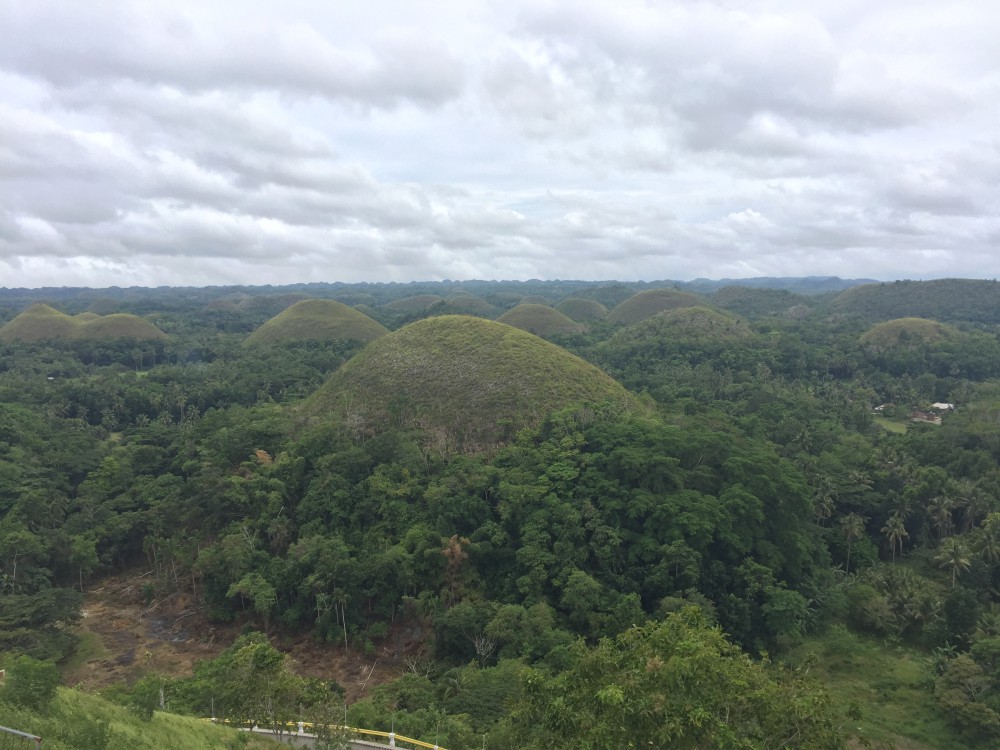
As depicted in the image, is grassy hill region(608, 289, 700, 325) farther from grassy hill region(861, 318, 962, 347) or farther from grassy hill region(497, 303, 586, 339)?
grassy hill region(861, 318, 962, 347)

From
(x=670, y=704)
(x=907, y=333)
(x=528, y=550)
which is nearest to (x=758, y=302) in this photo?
(x=907, y=333)

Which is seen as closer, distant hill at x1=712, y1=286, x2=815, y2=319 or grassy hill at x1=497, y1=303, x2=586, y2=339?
grassy hill at x1=497, y1=303, x2=586, y2=339

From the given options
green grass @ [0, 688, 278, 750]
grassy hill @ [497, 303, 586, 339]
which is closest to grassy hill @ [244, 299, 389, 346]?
grassy hill @ [497, 303, 586, 339]

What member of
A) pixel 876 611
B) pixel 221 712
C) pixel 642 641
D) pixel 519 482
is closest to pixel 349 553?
pixel 519 482

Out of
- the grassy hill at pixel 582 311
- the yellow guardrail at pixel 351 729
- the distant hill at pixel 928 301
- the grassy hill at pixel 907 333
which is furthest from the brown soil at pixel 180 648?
the distant hill at pixel 928 301

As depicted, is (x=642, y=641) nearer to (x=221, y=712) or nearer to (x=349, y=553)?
(x=221, y=712)

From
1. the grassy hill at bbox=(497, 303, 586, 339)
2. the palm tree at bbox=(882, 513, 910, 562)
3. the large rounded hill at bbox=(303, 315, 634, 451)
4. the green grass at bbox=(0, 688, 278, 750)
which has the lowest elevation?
the palm tree at bbox=(882, 513, 910, 562)
